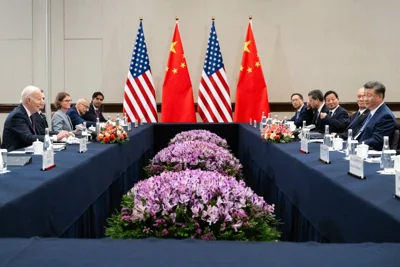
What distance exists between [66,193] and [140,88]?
547cm

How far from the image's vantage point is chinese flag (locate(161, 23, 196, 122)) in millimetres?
8062

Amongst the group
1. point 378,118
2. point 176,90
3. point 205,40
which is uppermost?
point 205,40

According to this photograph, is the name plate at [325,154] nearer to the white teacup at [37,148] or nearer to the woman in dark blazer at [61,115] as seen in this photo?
the white teacup at [37,148]

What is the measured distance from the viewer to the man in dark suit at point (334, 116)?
585cm

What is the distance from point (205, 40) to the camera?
8.36 metres

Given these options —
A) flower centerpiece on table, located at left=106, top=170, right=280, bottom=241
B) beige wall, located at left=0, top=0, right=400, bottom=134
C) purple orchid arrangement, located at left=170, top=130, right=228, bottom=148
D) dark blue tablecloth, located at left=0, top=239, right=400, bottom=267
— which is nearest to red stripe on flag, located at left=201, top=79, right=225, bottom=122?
beige wall, located at left=0, top=0, right=400, bottom=134

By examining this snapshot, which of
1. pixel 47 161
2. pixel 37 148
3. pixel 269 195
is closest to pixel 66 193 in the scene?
pixel 47 161

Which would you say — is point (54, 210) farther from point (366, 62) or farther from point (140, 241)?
point (366, 62)

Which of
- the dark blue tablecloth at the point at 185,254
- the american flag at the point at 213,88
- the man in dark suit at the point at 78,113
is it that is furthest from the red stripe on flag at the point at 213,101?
the dark blue tablecloth at the point at 185,254

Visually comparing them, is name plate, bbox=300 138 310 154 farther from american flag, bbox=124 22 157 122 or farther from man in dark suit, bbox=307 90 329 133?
american flag, bbox=124 22 157 122

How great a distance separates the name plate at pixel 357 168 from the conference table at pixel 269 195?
5cm

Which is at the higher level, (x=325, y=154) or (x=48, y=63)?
(x=48, y=63)

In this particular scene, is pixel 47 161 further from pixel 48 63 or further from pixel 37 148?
pixel 48 63

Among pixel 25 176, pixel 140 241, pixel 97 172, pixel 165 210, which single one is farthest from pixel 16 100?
pixel 140 241
